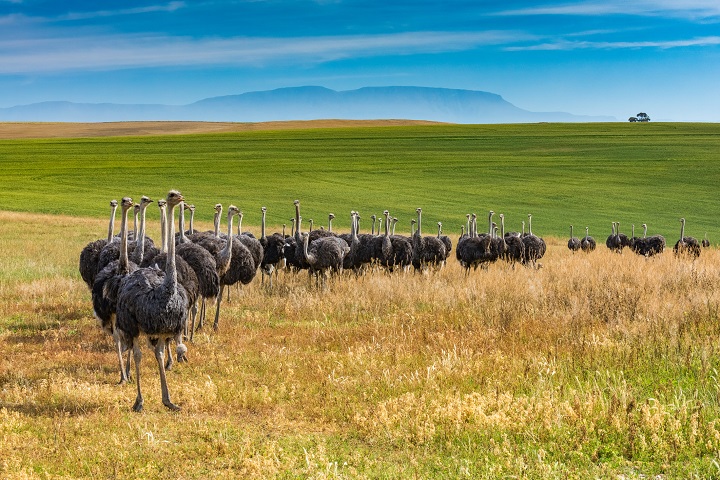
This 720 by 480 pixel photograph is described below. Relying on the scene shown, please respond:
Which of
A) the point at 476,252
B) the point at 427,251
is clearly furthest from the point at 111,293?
the point at 476,252

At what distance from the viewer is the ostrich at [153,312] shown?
29.6 ft

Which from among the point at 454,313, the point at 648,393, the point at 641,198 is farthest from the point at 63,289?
the point at 641,198

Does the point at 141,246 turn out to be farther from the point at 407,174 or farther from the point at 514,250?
the point at 407,174

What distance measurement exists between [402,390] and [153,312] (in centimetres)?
306

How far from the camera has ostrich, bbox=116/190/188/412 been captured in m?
9.02

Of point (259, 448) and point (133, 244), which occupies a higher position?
point (133, 244)

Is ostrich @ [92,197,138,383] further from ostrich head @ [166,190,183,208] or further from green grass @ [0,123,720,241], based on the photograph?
green grass @ [0,123,720,241]

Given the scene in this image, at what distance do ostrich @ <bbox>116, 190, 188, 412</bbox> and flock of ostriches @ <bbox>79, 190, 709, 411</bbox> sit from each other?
0.01m

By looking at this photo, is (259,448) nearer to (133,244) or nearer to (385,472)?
(385,472)

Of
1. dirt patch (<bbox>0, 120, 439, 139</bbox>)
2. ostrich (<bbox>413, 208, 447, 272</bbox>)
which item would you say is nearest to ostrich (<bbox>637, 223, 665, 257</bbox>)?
ostrich (<bbox>413, 208, 447, 272</bbox>)

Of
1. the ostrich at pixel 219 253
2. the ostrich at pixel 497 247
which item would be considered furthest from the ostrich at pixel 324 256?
the ostrich at pixel 497 247

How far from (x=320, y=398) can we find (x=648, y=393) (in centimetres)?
366

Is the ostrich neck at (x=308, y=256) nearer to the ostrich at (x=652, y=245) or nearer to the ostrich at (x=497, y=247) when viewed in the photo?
the ostrich at (x=497, y=247)

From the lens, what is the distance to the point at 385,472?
6852mm
